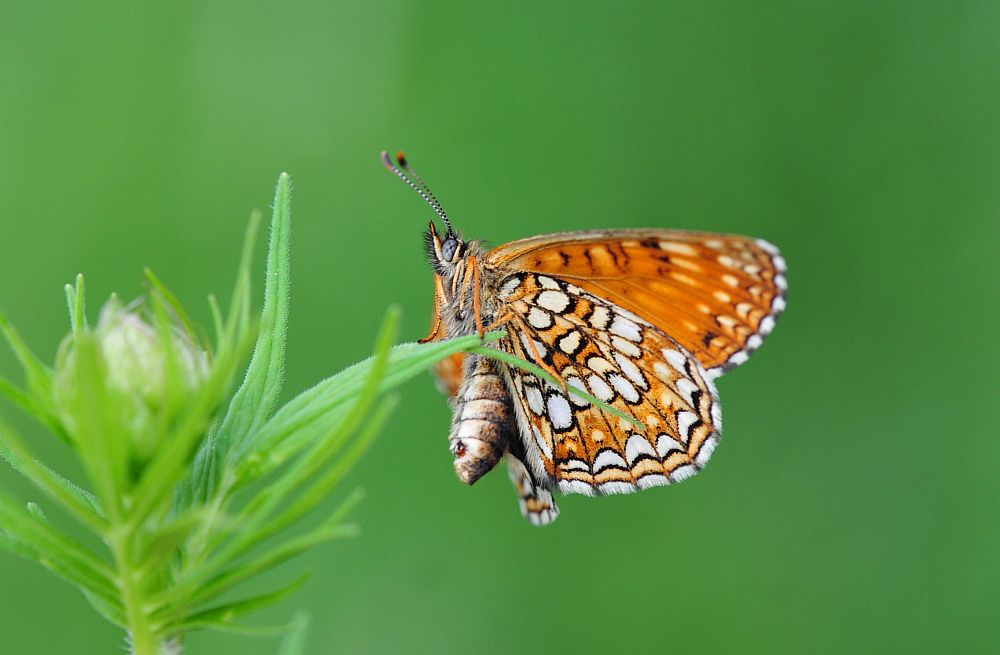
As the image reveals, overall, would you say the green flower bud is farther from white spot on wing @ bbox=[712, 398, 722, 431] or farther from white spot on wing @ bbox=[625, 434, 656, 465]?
white spot on wing @ bbox=[712, 398, 722, 431]

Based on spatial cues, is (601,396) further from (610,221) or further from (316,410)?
(316,410)

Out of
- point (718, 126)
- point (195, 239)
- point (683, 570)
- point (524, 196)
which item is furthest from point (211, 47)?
point (683, 570)

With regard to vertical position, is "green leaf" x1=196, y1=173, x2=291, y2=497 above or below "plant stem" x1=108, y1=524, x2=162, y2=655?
above

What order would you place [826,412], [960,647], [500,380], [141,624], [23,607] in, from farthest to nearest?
1. [826,412]
2. [960,647]
3. [23,607]
4. [500,380]
5. [141,624]

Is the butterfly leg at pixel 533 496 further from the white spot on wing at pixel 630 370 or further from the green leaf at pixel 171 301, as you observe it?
the green leaf at pixel 171 301

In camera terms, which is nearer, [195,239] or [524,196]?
[195,239]

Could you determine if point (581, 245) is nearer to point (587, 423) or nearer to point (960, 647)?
point (587, 423)

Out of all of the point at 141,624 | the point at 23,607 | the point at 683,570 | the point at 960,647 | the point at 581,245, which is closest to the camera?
the point at 141,624

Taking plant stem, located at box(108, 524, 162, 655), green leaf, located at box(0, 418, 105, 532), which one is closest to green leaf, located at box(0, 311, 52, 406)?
green leaf, located at box(0, 418, 105, 532)

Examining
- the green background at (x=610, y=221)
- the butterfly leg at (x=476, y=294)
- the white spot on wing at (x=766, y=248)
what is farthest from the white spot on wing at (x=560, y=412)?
the green background at (x=610, y=221)
